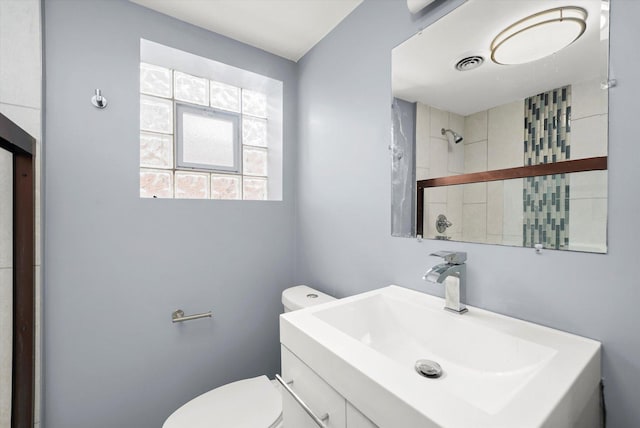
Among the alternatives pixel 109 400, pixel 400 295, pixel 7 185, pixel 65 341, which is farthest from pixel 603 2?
pixel 109 400

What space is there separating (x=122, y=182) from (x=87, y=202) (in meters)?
0.16

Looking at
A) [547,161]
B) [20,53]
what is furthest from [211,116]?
[547,161]

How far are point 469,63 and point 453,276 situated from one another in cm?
69

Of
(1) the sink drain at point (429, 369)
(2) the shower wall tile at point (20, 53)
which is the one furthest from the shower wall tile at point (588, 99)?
(2) the shower wall tile at point (20, 53)

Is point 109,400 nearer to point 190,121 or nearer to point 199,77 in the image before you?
point 190,121

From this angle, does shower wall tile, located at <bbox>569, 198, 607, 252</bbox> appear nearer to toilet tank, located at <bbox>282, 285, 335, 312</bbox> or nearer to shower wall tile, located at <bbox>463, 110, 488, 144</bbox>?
shower wall tile, located at <bbox>463, 110, 488, 144</bbox>

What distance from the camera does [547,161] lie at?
74 cm

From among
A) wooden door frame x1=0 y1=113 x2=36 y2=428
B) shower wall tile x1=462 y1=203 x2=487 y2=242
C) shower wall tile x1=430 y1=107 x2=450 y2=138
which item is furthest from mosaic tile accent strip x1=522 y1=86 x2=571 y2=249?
wooden door frame x1=0 y1=113 x2=36 y2=428

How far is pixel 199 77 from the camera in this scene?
1.66 m

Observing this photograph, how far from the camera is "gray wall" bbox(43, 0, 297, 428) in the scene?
3.82 feet

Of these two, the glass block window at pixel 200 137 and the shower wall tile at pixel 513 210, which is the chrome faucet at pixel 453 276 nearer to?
the shower wall tile at pixel 513 210

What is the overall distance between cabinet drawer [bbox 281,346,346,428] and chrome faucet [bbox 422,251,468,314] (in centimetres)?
40

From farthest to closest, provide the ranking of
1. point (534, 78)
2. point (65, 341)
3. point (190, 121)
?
point (190, 121) → point (65, 341) → point (534, 78)

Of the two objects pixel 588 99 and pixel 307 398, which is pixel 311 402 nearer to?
pixel 307 398
